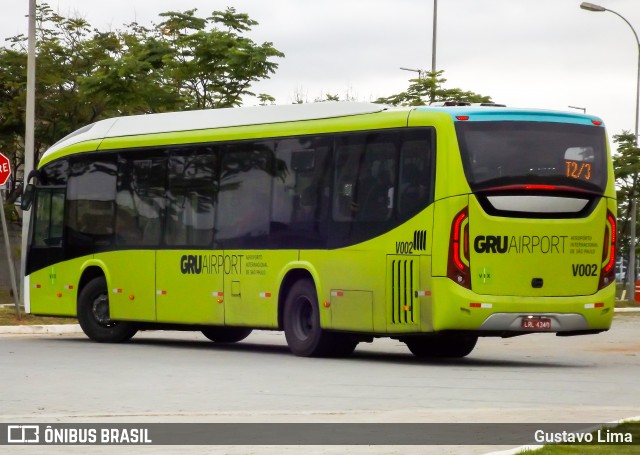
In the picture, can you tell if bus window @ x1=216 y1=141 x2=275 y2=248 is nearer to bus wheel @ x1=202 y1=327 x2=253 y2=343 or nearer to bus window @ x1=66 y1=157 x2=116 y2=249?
bus window @ x1=66 y1=157 x2=116 y2=249

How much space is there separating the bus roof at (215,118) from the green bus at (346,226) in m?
0.04

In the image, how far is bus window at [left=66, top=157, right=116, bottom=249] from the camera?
25406mm

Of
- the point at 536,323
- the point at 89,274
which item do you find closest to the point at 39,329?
the point at 89,274

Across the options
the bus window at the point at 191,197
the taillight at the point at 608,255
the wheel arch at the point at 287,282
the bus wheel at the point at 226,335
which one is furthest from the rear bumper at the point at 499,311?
the bus wheel at the point at 226,335

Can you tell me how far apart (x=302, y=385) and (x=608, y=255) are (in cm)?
597

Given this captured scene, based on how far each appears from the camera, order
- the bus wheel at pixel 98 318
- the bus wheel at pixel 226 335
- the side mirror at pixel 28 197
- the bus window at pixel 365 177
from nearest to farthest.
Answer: the bus window at pixel 365 177
the bus wheel at pixel 98 318
the bus wheel at pixel 226 335
the side mirror at pixel 28 197

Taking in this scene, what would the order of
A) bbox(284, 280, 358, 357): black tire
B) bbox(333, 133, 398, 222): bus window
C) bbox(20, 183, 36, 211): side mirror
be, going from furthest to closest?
bbox(20, 183, 36, 211): side mirror, bbox(284, 280, 358, 357): black tire, bbox(333, 133, 398, 222): bus window

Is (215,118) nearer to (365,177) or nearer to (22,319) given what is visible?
Answer: (365,177)

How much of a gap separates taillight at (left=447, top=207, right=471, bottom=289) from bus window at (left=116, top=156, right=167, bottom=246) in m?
6.34

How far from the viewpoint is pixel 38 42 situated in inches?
1956

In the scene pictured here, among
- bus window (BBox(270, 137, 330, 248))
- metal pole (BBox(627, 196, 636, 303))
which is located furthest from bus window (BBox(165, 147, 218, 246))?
metal pole (BBox(627, 196, 636, 303))

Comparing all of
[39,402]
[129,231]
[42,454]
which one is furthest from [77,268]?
[42,454]

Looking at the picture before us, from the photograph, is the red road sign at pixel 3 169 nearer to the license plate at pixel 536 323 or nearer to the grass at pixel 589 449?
the license plate at pixel 536 323

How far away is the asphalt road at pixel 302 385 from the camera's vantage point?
13.0 meters
